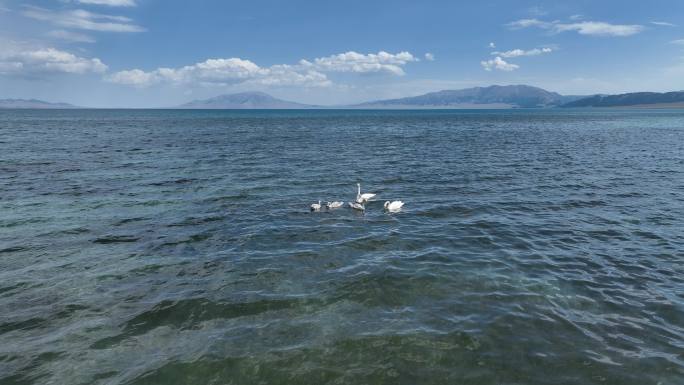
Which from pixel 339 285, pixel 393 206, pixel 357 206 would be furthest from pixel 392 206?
pixel 339 285

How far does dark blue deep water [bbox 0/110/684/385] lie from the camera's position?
11.2 meters

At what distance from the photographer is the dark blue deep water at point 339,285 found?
11156 millimetres

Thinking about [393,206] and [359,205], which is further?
[359,205]

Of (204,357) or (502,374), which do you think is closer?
(502,374)

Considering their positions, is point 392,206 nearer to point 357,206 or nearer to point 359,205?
point 359,205

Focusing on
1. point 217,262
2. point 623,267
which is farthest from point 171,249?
point 623,267

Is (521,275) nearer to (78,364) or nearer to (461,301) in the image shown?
(461,301)

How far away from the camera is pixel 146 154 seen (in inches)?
2083

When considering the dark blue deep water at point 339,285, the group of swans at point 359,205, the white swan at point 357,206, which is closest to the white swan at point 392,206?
the group of swans at point 359,205

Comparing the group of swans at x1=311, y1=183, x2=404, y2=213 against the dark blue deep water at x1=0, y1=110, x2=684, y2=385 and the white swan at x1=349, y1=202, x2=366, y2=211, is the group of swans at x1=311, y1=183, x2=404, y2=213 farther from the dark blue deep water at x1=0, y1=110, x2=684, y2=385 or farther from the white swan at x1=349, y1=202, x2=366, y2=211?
the dark blue deep water at x1=0, y1=110, x2=684, y2=385

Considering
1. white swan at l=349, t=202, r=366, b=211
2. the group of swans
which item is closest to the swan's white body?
the group of swans

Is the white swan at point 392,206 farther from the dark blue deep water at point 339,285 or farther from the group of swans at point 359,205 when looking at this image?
the dark blue deep water at point 339,285

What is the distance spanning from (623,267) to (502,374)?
399 inches

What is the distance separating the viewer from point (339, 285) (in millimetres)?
15789
